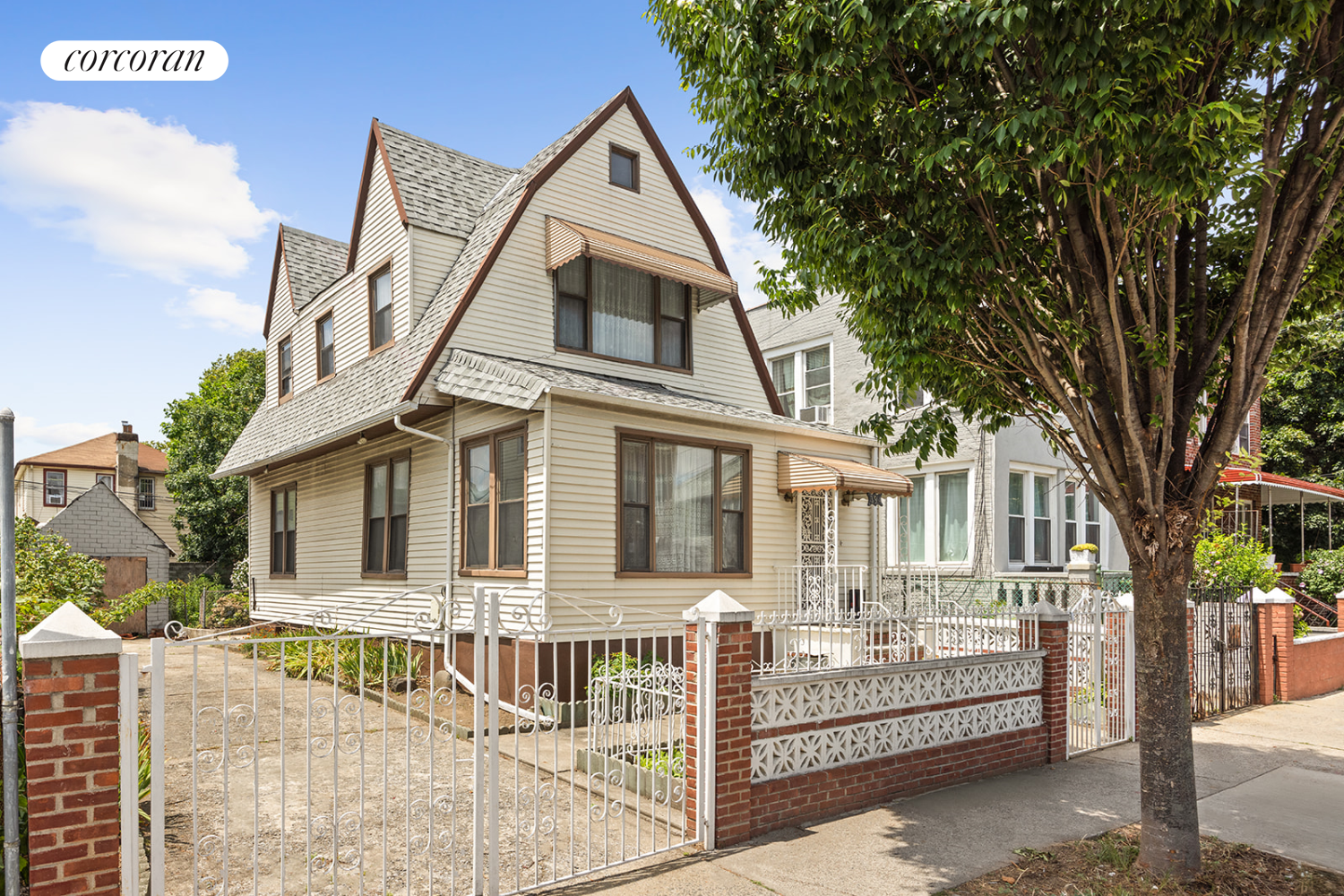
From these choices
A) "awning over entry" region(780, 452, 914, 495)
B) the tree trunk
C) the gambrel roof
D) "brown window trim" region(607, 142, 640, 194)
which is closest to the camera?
the tree trunk

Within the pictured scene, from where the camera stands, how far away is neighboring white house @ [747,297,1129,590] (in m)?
18.4

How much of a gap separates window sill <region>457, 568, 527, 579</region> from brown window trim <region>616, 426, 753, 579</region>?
1351 mm

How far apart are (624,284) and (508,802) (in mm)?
8867

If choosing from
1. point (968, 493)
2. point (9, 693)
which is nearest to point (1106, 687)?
point (968, 493)

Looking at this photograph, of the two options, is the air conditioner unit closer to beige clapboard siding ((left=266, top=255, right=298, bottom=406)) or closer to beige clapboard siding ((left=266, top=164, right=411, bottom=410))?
beige clapboard siding ((left=266, top=164, right=411, bottom=410))

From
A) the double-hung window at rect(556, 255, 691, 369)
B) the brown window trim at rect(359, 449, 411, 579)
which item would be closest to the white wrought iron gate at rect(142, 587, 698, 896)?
the brown window trim at rect(359, 449, 411, 579)

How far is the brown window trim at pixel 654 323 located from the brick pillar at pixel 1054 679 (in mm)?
7249

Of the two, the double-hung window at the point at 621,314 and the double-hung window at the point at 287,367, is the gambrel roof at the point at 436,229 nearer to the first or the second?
the double-hung window at the point at 621,314

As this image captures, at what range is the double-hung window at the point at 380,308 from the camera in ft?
49.5

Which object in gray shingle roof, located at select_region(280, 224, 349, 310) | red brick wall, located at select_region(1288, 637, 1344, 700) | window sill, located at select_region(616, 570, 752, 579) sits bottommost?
red brick wall, located at select_region(1288, 637, 1344, 700)

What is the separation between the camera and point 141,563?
27.4 meters

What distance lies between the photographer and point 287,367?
782 inches

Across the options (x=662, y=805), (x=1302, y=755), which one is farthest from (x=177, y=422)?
(x=1302, y=755)

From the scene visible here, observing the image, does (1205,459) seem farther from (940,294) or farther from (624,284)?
(624,284)
